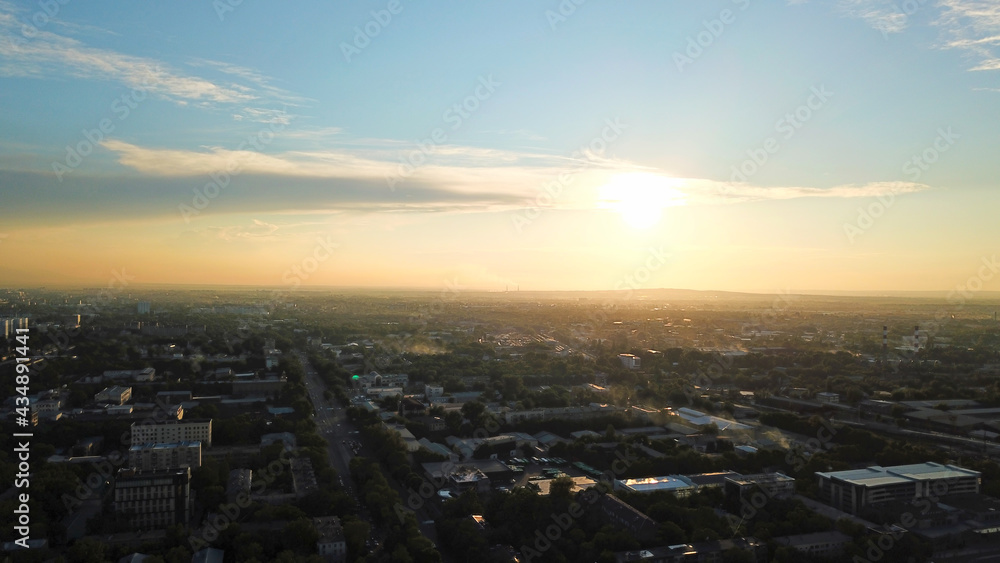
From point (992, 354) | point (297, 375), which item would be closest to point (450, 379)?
point (297, 375)

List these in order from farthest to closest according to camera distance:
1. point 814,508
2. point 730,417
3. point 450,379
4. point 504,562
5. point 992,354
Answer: point 992,354, point 450,379, point 730,417, point 814,508, point 504,562

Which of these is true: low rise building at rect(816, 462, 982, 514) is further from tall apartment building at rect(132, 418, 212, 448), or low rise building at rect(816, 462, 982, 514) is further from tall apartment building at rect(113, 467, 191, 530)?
tall apartment building at rect(132, 418, 212, 448)

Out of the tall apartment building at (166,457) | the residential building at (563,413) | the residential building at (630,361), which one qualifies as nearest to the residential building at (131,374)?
the tall apartment building at (166,457)

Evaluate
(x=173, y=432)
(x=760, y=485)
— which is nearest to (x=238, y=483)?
(x=173, y=432)

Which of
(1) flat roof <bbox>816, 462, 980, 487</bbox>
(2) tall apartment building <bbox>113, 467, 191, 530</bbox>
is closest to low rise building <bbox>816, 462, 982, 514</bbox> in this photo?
(1) flat roof <bbox>816, 462, 980, 487</bbox>

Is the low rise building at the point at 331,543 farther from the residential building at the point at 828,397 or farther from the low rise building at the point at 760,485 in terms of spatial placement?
the residential building at the point at 828,397

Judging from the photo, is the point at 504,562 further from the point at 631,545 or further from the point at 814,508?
the point at 814,508
